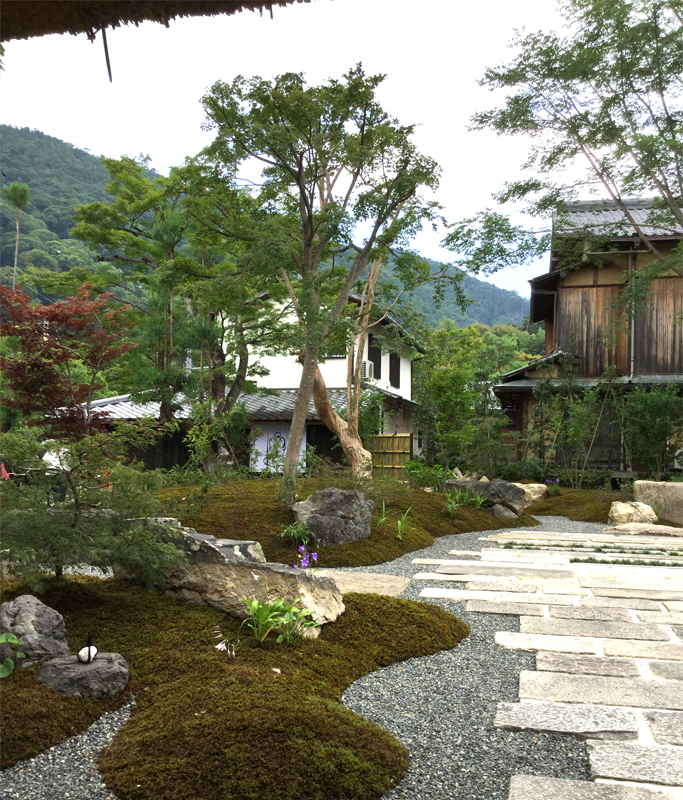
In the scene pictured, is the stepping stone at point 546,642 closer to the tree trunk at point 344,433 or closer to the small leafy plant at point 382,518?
the small leafy plant at point 382,518

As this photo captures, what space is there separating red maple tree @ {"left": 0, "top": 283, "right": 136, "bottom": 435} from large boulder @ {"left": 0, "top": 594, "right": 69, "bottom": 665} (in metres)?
5.39

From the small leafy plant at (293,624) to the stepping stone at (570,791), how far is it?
140 cm

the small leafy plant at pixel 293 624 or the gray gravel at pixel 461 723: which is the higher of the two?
the small leafy plant at pixel 293 624

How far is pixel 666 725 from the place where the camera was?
113 inches

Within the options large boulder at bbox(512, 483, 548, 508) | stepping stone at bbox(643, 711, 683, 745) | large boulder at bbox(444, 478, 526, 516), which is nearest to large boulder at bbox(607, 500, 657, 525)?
large boulder at bbox(444, 478, 526, 516)

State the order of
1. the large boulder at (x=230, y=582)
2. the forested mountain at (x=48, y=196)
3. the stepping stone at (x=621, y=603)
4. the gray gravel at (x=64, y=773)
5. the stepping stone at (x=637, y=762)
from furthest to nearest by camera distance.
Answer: the forested mountain at (x=48, y=196), the stepping stone at (x=621, y=603), the large boulder at (x=230, y=582), the stepping stone at (x=637, y=762), the gray gravel at (x=64, y=773)

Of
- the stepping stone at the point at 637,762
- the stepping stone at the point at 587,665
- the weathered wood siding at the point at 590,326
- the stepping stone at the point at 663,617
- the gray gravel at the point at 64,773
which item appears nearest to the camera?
the gray gravel at the point at 64,773

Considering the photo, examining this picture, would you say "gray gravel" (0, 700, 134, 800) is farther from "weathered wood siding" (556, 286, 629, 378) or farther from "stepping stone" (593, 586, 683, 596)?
"weathered wood siding" (556, 286, 629, 378)

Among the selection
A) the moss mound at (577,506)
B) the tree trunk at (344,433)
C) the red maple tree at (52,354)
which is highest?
the red maple tree at (52,354)

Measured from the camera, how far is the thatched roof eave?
2.03 m

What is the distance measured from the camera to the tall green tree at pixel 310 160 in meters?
8.00

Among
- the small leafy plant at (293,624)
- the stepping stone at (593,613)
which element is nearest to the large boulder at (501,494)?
the stepping stone at (593,613)

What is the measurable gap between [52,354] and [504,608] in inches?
246

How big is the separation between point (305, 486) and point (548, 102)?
8.67m
